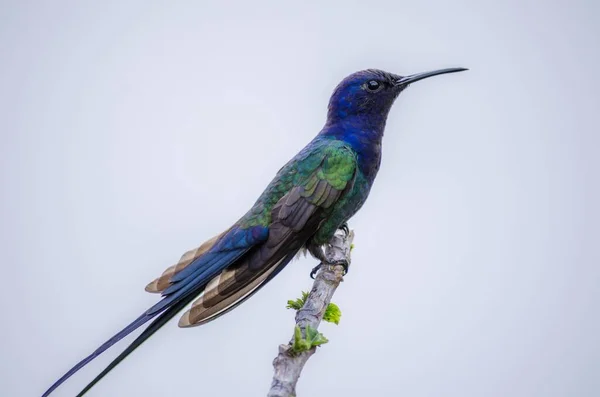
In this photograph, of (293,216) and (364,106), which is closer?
(293,216)

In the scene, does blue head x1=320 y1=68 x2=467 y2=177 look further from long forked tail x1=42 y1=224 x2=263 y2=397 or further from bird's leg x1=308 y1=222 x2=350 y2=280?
long forked tail x1=42 y1=224 x2=263 y2=397

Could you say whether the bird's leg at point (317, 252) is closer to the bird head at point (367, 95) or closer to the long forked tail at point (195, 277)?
the long forked tail at point (195, 277)

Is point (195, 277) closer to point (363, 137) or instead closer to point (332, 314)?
point (332, 314)

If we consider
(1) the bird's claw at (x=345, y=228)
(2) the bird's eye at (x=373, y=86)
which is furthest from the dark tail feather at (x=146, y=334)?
(2) the bird's eye at (x=373, y=86)

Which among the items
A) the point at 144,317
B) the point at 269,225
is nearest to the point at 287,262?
the point at 269,225

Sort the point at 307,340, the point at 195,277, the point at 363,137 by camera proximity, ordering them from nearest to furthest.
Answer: the point at 307,340, the point at 195,277, the point at 363,137

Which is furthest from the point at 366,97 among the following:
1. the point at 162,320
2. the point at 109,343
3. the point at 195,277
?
the point at 109,343

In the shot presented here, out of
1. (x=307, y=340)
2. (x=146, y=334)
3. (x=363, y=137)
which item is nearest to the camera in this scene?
(x=307, y=340)
